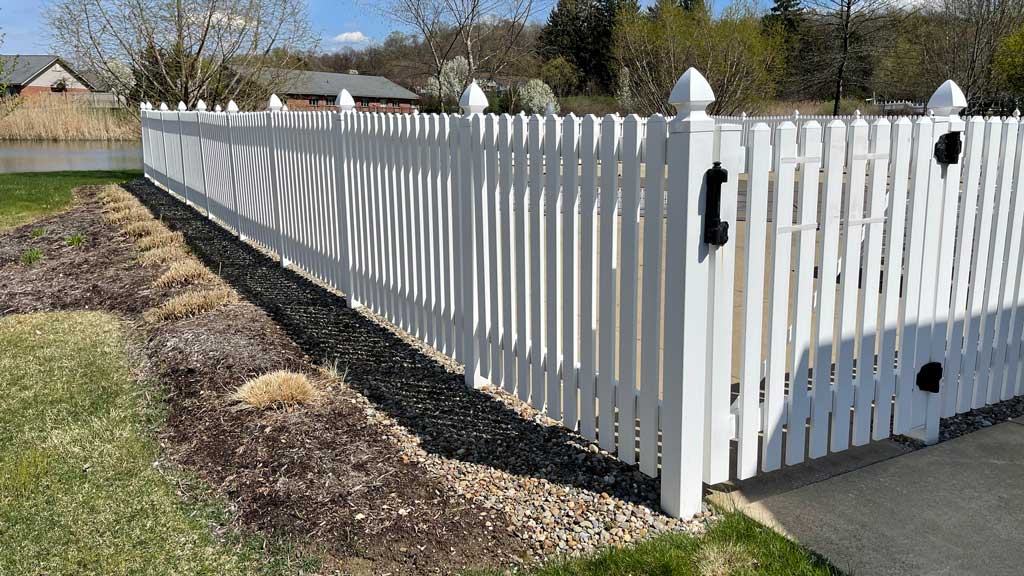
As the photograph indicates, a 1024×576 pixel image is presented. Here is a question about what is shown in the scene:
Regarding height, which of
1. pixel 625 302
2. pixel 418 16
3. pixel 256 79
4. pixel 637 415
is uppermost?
pixel 418 16

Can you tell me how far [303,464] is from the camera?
3.89 meters

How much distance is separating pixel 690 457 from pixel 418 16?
83.4 feet

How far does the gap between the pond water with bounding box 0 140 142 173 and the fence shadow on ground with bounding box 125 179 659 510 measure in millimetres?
21531

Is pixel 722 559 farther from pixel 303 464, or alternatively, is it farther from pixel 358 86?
pixel 358 86

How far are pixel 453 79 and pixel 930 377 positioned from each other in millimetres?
34063

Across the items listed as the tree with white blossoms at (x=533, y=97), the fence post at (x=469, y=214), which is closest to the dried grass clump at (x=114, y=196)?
the fence post at (x=469, y=214)

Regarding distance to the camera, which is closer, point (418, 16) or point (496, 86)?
point (418, 16)

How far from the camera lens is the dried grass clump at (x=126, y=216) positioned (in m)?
12.4

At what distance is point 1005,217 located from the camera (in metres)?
4.13

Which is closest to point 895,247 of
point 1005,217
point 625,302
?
point 1005,217

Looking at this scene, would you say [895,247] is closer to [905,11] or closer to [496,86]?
[905,11]

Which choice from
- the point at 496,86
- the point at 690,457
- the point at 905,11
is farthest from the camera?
the point at 496,86

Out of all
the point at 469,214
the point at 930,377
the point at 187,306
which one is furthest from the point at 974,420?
the point at 187,306

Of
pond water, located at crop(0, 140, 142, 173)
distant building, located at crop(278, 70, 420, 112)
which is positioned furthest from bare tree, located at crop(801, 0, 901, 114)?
distant building, located at crop(278, 70, 420, 112)
